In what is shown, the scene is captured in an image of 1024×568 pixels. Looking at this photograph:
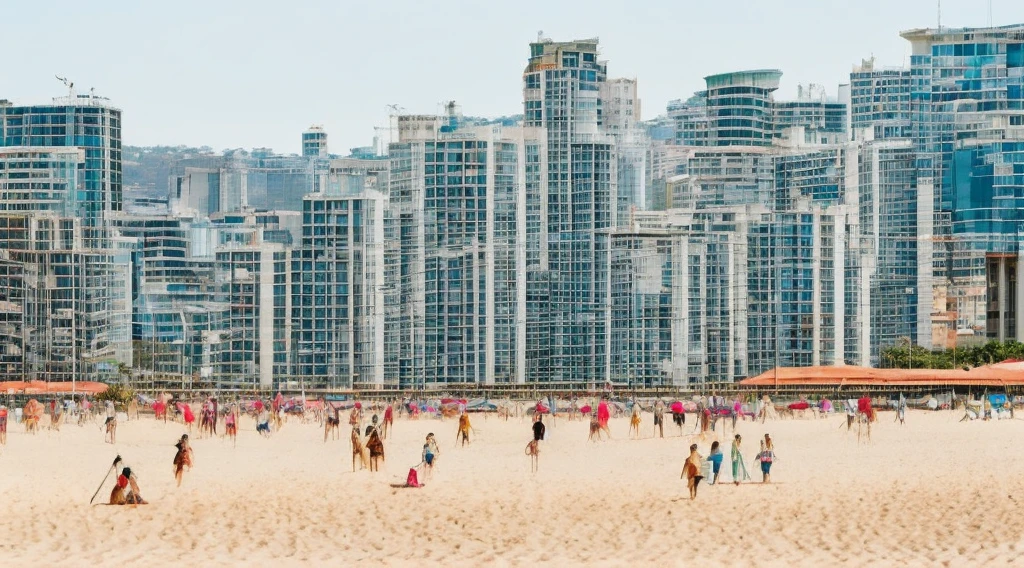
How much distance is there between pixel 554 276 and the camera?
122875mm

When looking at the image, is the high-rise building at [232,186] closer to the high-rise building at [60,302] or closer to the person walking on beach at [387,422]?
the high-rise building at [60,302]

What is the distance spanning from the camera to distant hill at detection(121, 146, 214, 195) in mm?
189625

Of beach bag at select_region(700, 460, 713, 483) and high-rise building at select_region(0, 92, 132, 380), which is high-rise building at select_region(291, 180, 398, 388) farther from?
beach bag at select_region(700, 460, 713, 483)

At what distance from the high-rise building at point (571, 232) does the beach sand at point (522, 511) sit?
6020 centimetres

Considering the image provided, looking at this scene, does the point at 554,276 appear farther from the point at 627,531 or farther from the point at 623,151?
the point at 627,531

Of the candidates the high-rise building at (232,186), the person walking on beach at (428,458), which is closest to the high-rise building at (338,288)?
the high-rise building at (232,186)

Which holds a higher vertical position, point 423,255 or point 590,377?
point 423,255

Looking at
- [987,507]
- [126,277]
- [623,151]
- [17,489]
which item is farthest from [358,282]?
[987,507]

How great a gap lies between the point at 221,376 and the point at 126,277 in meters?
18.3

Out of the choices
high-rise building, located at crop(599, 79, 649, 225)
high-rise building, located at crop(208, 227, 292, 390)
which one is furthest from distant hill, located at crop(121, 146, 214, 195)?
high-rise building, located at crop(208, 227, 292, 390)

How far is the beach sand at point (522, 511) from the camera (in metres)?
37.2

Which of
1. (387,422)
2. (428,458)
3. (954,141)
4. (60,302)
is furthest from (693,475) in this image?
(954,141)

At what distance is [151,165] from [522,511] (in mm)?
157717

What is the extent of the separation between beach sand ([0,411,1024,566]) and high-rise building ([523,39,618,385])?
60.2m
